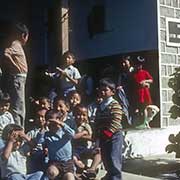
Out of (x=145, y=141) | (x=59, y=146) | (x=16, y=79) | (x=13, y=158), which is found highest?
(x=16, y=79)

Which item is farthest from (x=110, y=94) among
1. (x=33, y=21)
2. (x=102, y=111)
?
(x=33, y=21)

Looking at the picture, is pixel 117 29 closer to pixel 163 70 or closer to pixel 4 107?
pixel 163 70

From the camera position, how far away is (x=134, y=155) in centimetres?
1053

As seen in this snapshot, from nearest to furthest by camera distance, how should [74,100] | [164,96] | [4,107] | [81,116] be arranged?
[4,107] < [81,116] < [74,100] < [164,96]

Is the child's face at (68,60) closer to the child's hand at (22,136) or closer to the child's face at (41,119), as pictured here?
the child's face at (41,119)

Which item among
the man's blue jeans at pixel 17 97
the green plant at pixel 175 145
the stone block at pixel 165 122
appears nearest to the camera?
the man's blue jeans at pixel 17 97

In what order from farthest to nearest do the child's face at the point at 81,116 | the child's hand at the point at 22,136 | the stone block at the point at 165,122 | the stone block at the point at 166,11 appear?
1. the stone block at the point at 166,11
2. the stone block at the point at 165,122
3. the child's face at the point at 81,116
4. the child's hand at the point at 22,136

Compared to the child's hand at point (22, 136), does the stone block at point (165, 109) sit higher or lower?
higher

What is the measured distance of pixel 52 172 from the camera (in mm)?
6887

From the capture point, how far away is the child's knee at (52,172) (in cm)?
686

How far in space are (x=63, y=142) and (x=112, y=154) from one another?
0.75m

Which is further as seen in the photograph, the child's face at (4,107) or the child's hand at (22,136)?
the child's face at (4,107)

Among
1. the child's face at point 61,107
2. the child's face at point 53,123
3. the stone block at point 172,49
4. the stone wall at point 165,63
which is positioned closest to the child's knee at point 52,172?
the child's face at point 53,123

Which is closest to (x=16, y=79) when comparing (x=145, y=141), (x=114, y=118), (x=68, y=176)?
(x=114, y=118)
